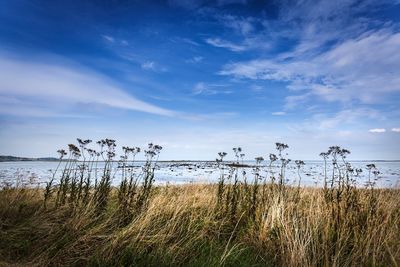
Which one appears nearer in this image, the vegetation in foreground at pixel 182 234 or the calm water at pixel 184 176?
the vegetation in foreground at pixel 182 234

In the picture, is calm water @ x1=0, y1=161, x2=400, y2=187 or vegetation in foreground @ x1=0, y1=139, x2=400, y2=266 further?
calm water @ x1=0, y1=161, x2=400, y2=187

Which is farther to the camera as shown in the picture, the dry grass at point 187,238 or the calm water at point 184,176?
the calm water at point 184,176

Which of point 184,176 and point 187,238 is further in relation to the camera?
point 184,176

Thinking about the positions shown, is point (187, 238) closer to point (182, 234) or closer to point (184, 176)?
point (182, 234)

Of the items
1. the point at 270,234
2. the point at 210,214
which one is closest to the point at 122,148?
the point at 210,214

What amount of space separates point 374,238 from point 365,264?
1.76 ft

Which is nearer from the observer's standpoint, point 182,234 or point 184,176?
point 182,234

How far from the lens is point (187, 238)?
5824 mm

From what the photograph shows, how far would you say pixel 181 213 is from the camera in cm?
657

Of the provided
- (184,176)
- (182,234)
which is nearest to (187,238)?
(182,234)

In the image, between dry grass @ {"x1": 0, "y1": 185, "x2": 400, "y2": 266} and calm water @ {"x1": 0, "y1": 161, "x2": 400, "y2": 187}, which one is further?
calm water @ {"x1": 0, "y1": 161, "x2": 400, "y2": 187}

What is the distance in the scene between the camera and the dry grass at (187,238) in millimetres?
4793

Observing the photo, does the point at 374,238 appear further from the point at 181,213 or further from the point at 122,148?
the point at 122,148

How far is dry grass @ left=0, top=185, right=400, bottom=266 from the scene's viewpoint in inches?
189
